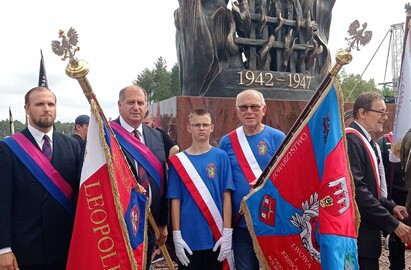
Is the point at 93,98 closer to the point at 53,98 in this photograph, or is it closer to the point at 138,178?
the point at 53,98

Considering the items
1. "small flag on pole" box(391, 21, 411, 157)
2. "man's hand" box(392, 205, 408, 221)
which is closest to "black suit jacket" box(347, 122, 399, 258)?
"man's hand" box(392, 205, 408, 221)

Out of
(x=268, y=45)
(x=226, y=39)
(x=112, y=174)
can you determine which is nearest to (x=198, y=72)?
(x=226, y=39)

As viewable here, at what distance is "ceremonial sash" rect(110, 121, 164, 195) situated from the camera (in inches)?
134

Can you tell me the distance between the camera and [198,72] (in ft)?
25.7

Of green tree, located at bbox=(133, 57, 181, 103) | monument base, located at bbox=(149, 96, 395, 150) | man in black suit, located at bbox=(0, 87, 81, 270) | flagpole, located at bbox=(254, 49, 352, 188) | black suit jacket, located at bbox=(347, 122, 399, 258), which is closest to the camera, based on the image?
man in black suit, located at bbox=(0, 87, 81, 270)

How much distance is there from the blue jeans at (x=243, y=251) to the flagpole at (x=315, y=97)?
0.46m

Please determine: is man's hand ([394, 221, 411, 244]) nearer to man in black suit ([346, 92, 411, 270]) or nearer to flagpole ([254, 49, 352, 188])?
man in black suit ([346, 92, 411, 270])

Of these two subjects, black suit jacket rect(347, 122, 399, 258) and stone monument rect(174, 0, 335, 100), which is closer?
black suit jacket rect(347, 122, 399, 258)

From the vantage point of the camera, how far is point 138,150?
11.2ft

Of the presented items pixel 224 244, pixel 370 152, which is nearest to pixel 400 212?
pixel 370 152

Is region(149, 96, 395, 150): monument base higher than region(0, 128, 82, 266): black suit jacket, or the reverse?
region(149, 96, 395, 150): monument base

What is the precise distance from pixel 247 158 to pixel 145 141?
3.00 feet

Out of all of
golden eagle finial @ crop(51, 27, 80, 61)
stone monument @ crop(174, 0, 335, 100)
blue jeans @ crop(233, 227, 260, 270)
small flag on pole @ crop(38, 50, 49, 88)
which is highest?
stone monument @ crop(174, 0, 335, 100)

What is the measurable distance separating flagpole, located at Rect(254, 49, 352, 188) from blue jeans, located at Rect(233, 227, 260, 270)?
18.1 inches
